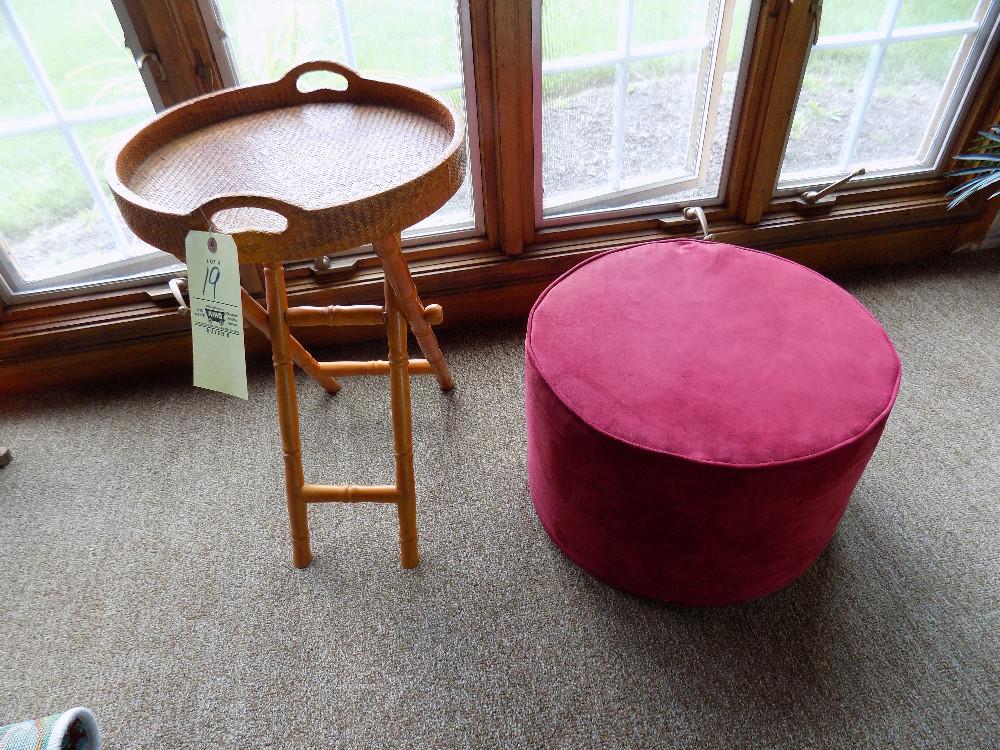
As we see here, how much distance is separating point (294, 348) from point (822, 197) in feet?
4.84

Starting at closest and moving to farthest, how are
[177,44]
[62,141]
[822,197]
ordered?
[177,44] < [62,141] < [822,197]

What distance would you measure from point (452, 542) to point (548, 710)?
372 mm

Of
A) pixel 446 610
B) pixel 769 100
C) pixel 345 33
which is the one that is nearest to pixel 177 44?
pixel 345 33

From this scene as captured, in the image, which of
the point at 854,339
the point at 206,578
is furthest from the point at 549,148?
the point at 206,578

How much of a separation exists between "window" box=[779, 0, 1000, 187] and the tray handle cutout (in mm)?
1138

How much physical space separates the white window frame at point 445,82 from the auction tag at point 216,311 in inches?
21.2

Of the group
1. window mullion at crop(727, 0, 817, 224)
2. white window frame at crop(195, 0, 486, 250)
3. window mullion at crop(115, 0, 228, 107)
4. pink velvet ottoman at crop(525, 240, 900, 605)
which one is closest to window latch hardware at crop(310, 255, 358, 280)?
white window frame at crop(195, 0, 486, 250)

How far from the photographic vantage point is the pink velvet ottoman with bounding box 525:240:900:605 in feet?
3.13

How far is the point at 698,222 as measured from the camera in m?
1.78

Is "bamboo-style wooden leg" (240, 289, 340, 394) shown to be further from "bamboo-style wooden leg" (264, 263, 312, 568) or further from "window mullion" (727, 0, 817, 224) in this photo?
"window mullion" (727, 0, 817, 224)

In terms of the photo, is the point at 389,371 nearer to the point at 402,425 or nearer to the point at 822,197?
the point at 402,425

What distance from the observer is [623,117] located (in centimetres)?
162

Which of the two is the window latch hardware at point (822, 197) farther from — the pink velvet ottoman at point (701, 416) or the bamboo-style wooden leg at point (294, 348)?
the bamboo-style wooden leg at point (294, 348)

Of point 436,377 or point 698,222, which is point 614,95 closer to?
point 698,222
